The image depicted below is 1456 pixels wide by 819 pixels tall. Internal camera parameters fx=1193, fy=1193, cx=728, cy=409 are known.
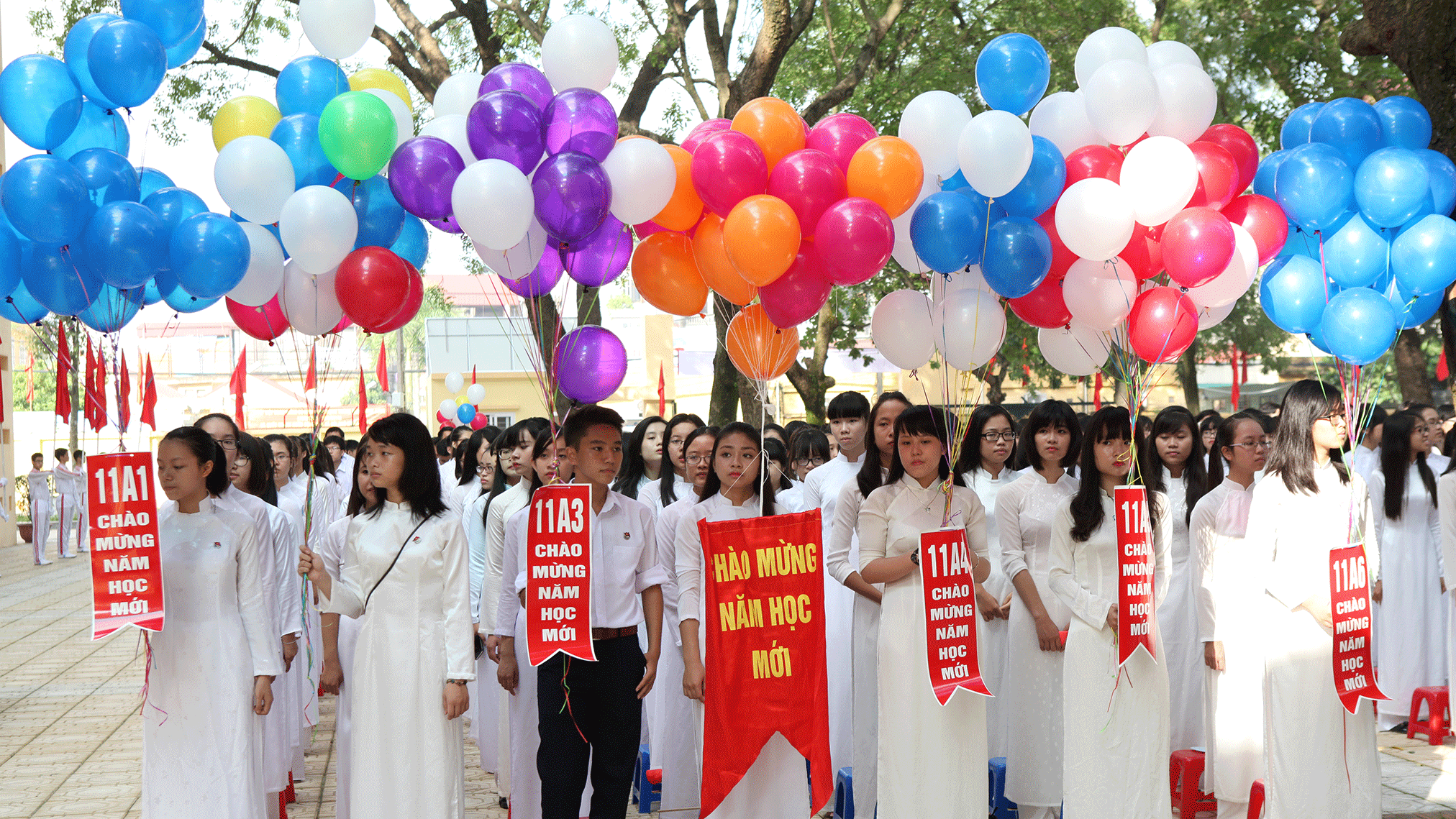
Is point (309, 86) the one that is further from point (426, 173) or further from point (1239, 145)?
point (1239, 145)

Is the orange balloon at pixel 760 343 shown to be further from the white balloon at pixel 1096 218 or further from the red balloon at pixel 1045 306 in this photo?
the white balloon at pixel 1096 218

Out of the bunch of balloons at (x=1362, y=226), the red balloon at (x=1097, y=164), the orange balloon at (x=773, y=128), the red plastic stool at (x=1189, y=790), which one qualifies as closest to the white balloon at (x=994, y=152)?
the red balloon at (x=1097, y=164)

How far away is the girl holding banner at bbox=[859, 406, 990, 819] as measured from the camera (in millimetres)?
3926

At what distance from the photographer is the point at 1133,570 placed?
152 inches

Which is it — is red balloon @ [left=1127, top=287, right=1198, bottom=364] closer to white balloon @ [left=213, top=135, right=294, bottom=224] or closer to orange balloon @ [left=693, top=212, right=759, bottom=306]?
orange balloon @ [left=693, top=212, right=759, bottom=306]

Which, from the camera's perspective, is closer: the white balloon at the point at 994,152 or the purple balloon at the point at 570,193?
the purple balloon at the point at 570,193

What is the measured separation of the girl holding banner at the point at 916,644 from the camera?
393 cm

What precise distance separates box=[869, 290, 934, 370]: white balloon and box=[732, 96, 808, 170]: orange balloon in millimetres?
714

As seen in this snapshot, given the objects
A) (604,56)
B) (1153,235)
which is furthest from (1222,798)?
(604,56)

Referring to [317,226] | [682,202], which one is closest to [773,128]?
[682,202]

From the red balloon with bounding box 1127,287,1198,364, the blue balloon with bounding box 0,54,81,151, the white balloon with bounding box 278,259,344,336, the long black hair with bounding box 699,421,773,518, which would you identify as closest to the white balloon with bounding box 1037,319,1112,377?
the red balloon with bounding box 1127,287,1198,364

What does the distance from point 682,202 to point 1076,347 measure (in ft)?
5.81

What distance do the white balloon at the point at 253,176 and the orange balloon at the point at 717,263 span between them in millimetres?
1340

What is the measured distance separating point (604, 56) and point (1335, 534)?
2.95 m
